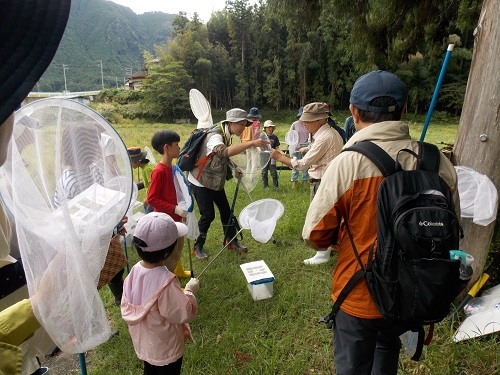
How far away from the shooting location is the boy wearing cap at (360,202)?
1.50 meters

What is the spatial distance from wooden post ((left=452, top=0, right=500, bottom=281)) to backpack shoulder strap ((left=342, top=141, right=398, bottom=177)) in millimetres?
1495

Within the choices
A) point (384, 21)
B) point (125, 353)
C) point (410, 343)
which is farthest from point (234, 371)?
point (384, 21)

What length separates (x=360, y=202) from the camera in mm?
1507

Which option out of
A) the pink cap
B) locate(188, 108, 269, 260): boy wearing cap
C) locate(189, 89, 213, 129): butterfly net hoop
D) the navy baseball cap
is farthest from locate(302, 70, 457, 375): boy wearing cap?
locate(189, 89, 213, 129): butterfly net hoop

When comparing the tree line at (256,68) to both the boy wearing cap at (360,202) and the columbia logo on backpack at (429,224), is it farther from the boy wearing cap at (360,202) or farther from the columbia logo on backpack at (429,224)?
the columbia logo on backpack at (429,224)

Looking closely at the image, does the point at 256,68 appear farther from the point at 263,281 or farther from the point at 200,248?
the point at 263,281

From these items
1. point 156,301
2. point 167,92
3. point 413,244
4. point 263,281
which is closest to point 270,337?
point 263,281

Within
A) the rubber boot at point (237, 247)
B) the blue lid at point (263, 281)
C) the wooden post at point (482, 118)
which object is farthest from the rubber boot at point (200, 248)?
the wooden post at point (482, 118)

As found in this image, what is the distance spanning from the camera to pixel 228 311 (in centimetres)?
308

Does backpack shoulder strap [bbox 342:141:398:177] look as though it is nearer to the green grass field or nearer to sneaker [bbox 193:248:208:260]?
the green grass field

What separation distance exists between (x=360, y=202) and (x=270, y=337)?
1.77 meters

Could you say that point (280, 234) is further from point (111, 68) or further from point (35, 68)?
point (111, 68)

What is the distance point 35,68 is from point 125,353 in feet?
8.82

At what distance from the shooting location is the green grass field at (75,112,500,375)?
90.4 inches
